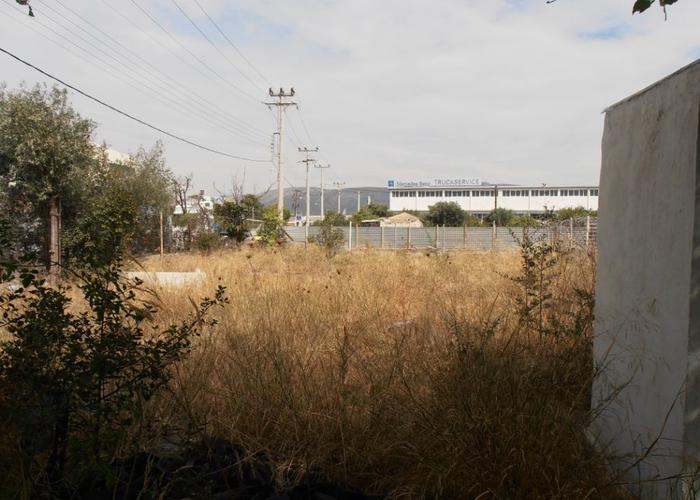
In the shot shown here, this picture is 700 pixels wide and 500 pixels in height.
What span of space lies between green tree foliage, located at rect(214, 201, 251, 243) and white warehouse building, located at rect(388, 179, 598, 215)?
82.6 metres

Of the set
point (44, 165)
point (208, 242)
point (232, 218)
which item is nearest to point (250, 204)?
point (232, 218)

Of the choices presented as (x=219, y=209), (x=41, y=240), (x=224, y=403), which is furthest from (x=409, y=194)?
(x=224, y=403)

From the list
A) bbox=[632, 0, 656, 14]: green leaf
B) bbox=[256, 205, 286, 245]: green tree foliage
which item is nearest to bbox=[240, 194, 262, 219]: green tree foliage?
bbox=[256, 205, 286, 245]: green tree foliage

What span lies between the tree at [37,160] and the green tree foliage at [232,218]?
7.90 m

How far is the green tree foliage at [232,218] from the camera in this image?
2203 cm

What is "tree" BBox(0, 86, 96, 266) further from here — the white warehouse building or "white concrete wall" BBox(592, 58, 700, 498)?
the white warehouse building

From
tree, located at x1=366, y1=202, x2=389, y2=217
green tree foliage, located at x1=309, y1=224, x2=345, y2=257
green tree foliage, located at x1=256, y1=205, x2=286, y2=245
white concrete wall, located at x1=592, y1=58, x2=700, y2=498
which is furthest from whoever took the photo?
tree, located at x1=366, y1=202, x2=389, y2=217

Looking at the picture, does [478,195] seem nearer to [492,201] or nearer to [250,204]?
[492,201]

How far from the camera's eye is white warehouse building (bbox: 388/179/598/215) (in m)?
104

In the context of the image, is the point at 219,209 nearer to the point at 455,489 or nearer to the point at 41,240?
the point at 41,240

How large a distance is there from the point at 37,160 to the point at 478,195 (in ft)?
362

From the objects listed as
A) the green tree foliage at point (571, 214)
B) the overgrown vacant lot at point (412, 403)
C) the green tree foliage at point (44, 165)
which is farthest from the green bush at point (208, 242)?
the overgrown vacant lot at point (412, 403)

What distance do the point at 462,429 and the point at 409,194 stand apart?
12252cm

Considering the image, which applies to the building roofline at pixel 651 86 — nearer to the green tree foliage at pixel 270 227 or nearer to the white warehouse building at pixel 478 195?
the green tree foliage at pixel 270 227
